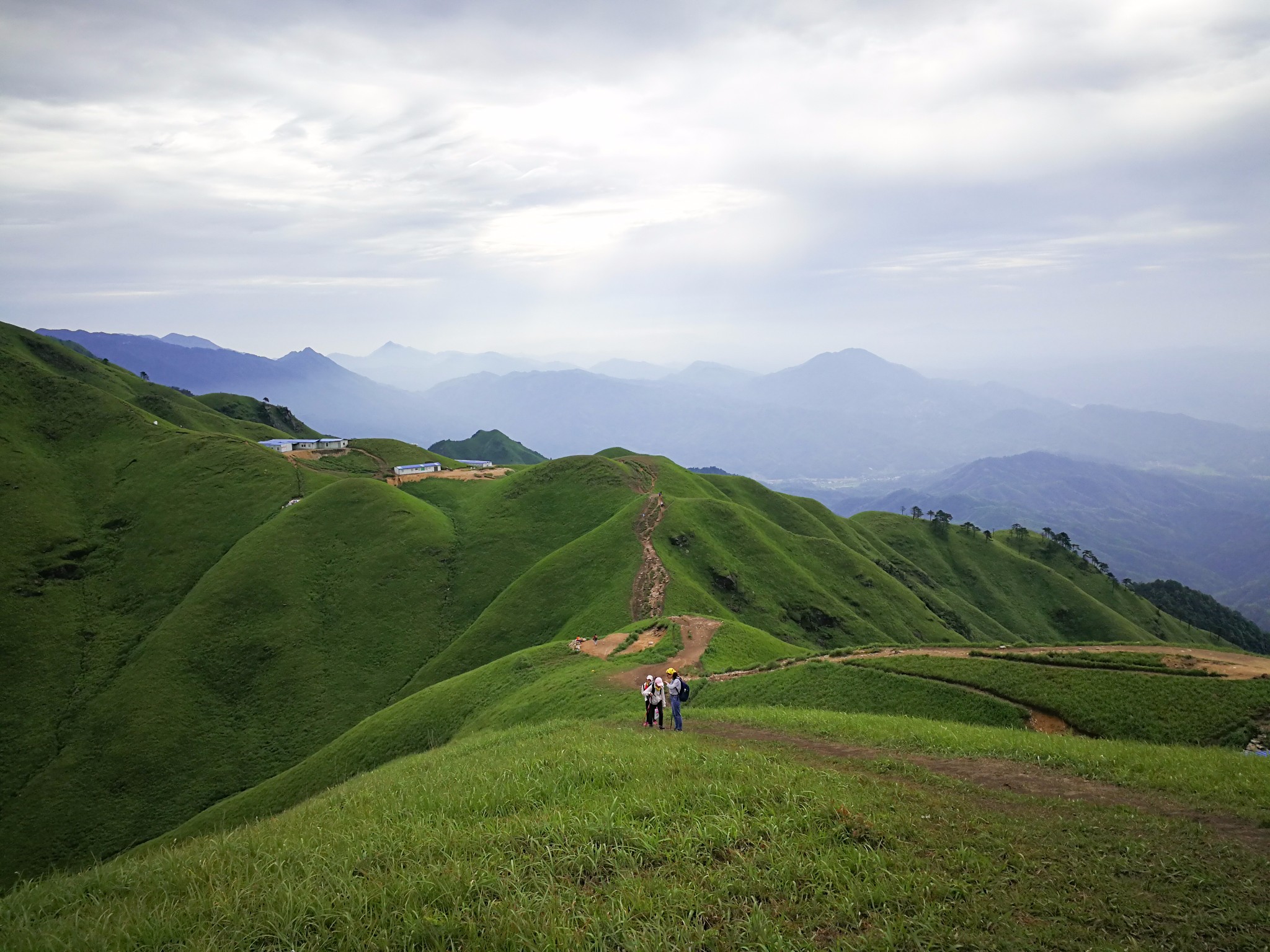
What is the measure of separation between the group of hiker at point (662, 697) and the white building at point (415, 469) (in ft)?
318

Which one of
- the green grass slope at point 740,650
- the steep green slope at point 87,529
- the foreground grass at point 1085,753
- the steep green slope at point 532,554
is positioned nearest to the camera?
the foreground grass at point 1085,753

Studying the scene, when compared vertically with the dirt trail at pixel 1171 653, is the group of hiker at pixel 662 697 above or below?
below

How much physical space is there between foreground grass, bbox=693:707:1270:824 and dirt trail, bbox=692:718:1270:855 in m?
0.43

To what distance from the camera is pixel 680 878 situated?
10.6 meters

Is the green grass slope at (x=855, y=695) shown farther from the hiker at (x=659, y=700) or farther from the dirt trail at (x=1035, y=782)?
the dirt trail at (x=1035, y=782)

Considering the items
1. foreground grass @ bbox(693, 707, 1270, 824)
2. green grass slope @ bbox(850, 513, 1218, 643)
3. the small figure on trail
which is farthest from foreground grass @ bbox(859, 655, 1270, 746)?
green grass slope @ bbox(850, 513, 1218, 643)

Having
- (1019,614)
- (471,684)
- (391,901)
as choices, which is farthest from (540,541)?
(1019,614)

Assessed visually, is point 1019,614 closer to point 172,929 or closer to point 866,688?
point 866,688

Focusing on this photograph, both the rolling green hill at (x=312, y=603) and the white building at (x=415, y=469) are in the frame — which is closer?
the rolling green hill at (x=312, y=603)

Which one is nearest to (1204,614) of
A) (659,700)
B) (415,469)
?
(415,469)

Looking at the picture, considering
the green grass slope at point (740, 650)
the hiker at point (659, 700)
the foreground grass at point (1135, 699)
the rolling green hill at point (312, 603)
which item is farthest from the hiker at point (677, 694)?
the foreground grass at point (1135, 699)

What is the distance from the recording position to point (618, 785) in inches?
599

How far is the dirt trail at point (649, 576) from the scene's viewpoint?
189 feet

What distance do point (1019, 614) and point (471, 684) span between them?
10872cm
